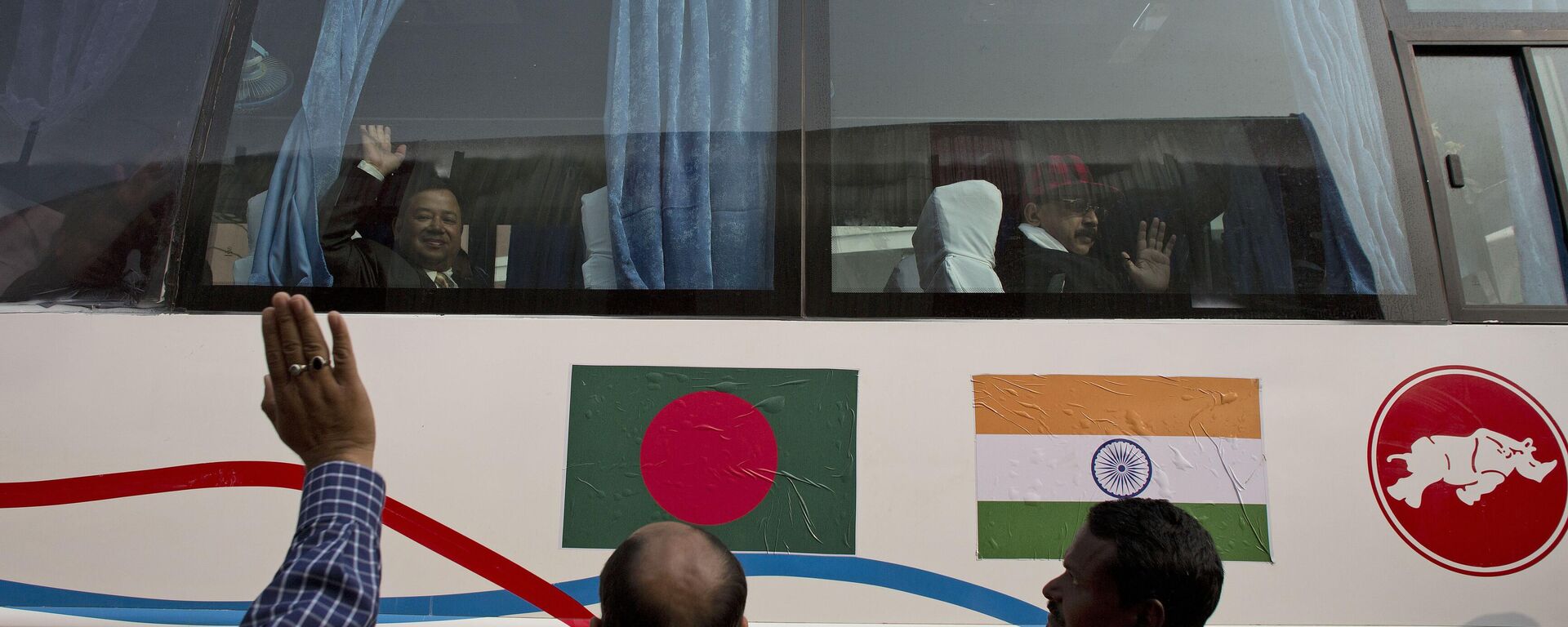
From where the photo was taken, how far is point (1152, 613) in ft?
4.71

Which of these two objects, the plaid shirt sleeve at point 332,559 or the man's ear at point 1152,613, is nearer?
the plaid shirt sleeve at point 332,559

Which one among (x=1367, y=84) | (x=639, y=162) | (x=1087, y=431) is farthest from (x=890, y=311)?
(x=1367, y=84)

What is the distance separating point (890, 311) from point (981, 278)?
0.24 meters

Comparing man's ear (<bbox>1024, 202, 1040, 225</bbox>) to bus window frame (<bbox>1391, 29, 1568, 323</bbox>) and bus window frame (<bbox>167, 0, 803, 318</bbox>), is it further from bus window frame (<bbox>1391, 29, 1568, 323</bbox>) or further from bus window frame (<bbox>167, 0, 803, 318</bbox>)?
bus window frame (<bbox>1391, 29, 1568, 323</bbox>)

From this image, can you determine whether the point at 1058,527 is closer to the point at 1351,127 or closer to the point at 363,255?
the point at 1351,127

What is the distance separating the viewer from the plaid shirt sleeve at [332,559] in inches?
36.7

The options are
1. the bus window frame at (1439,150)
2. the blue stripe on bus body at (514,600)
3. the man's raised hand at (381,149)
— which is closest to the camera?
the blue stripe on bus body at (514,600)

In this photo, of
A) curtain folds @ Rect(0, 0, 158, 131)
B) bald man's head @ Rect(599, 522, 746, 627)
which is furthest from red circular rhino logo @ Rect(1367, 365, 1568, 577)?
curtain folds @ Rect(0, 0, 158, 131)

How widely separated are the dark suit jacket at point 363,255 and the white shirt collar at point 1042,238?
1272 mm

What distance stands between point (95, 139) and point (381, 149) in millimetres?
691

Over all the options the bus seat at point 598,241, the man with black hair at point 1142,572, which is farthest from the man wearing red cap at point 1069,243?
the bus seat at point 598,241

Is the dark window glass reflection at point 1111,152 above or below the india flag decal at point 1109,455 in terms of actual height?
above

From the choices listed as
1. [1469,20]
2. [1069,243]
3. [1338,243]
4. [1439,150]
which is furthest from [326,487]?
[1469,20]

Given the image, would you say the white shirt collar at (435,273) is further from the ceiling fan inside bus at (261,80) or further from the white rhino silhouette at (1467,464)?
the white rhino silhouette at (1467,464)
